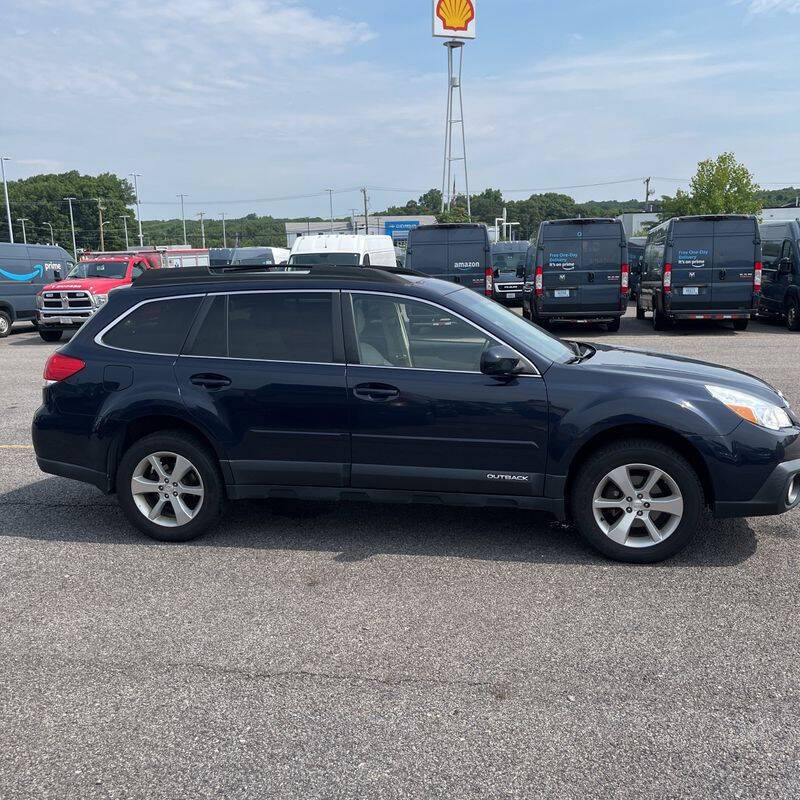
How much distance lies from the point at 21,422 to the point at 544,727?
7.80 metres

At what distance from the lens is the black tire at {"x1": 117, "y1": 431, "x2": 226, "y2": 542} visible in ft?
16.9

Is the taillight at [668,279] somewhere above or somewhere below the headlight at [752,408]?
above

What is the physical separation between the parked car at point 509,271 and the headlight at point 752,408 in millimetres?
20513

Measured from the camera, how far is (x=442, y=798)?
278cm

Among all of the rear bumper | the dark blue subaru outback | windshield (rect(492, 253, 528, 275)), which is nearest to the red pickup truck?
the dark blue subaru outback

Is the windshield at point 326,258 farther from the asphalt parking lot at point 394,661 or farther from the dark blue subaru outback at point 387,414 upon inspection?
the asphalt parking lot at point 394,661

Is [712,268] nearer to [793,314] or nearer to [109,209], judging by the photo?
[793,314]

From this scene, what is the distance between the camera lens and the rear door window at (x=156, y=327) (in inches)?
208

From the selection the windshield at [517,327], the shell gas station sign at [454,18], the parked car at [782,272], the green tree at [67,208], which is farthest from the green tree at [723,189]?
the green tree at [67,208]

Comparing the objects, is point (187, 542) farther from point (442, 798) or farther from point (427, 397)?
point (442, 798)

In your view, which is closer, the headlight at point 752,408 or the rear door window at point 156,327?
the headlight at point 752,408

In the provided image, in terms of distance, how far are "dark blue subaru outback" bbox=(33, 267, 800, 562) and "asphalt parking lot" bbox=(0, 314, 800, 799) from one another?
1.22ft

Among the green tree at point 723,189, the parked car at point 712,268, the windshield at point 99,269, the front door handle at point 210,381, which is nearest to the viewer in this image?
the front door handle at point 210,381

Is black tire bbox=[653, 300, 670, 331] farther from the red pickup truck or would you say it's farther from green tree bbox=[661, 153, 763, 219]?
green tree bbox=[661, 153, 763, 219]
